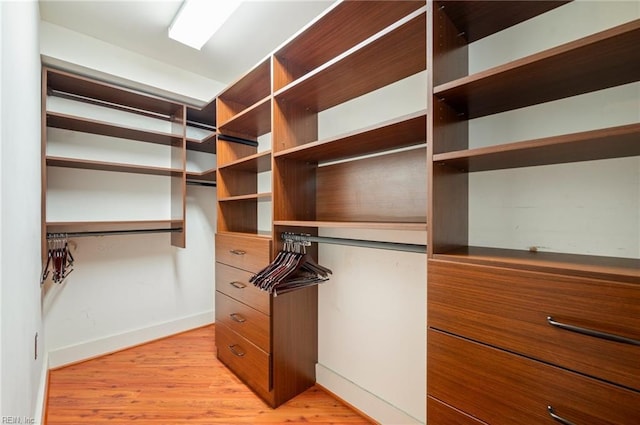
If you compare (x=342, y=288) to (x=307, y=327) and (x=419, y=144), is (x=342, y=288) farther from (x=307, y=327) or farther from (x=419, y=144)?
(x=419, y=144)

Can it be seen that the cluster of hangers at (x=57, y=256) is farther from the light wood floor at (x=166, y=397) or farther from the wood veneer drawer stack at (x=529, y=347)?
the wood veneer drawer stack at (x=529, y=347)

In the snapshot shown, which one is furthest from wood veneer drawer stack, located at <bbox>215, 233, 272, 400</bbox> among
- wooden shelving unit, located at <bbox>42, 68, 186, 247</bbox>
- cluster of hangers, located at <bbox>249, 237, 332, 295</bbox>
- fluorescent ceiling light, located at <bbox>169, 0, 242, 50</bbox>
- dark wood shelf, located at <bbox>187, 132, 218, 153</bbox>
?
fluorescent ceiling light, located at <bbox>169, 0, 242, 50</bbox>

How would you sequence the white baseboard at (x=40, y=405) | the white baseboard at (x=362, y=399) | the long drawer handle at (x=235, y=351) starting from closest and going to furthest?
the white baseboard at (x=40, y=405), the white baseboard at (x=362, y=399), the long drawer handle at (x=235, y=351)

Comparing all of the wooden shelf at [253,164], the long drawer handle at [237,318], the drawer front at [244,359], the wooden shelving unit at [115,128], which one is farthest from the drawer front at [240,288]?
the wooden shelf at [253,164]

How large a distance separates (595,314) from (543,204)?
516 mm

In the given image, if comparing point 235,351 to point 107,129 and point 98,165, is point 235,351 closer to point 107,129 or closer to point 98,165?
point 98,165

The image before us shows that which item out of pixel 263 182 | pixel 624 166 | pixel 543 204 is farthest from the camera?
pixel 263 182

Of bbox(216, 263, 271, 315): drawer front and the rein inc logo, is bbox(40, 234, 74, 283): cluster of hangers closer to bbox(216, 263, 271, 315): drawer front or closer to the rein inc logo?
bbox(216, 263, 271, 315): drawer front

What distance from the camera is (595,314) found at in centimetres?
68

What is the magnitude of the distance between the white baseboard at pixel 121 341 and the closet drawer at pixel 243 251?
3.72ft

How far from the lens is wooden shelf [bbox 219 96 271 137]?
1.83 metres

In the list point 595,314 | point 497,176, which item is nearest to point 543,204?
point 497,176

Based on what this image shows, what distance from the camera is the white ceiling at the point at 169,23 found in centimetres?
183

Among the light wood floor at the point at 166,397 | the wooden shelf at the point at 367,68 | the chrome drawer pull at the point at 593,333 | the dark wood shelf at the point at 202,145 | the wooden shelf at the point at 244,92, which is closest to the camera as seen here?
the chrome drawer pull at the point at 593,333
